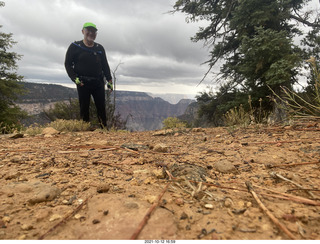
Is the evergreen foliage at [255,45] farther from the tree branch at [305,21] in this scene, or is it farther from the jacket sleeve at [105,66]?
the jacket sleeve at [105,66]

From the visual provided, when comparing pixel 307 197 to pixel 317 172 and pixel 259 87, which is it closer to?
pixel 317 172

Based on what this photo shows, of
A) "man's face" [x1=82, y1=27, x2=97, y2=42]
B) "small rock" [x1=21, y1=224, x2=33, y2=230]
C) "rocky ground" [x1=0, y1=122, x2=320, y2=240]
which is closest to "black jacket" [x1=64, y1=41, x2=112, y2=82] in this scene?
"man's face" [x1=82, y1=27, x2=97, y2=42]

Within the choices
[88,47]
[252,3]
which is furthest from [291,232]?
[252,3]

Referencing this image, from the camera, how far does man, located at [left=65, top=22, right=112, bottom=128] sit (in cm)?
499

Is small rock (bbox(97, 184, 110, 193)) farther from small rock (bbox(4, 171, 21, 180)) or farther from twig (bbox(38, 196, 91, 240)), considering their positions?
small rock (bbox(4, 171, 21, 180))

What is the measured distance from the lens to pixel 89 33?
495cm

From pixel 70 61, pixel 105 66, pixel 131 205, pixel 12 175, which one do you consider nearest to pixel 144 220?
pixel 131 205

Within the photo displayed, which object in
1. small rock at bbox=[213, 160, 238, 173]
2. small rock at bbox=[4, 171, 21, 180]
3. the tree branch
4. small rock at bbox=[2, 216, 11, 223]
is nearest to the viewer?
small rock at bbox=[2, 216, 11, 223]

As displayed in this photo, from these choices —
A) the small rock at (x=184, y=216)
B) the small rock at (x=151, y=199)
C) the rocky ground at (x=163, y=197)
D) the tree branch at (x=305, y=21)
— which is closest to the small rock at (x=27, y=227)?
the rocky ground at (x=163, y=197)

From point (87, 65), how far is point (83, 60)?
16 cm

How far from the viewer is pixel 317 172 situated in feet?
4.33

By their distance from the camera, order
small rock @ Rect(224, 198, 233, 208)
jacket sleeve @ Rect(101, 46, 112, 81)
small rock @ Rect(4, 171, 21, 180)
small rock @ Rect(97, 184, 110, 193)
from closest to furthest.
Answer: small rock @ Rect(224, 198, 233, 208)
small rock @ Rect(97, 184, 110, 193)
small rock @ Rect(4, 171, 21, 180)
jacket sleeve @ Rect(101, 46, 112, 81)

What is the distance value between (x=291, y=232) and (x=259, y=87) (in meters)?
7.08

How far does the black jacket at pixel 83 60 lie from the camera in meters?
5.00
